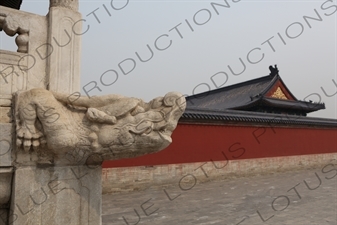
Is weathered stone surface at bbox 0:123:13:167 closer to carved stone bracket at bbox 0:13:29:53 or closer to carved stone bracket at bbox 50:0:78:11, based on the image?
carved stone bracket at bbox 0:13:29:53

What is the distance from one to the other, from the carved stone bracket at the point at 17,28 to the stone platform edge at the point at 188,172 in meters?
6.33

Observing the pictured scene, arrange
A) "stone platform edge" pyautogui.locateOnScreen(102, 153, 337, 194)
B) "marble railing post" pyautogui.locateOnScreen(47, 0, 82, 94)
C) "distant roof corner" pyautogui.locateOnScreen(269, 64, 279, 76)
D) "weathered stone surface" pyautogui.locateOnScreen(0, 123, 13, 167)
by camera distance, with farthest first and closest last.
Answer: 1. "distant roof corner" pyautogui.locateOnScreen(269, 64, 279, 76)
2. "stone platform edge" pyautogui.locateOnScreen(102, 153, 337, 194)
3. "marble railing post" pyautogui.locateOnScreen(47, 0, 82, 94)
4. "weathered stone surface" pyautogui.locateOnScreen(0, 123, 13, 167)

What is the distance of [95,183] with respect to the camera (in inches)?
72.6

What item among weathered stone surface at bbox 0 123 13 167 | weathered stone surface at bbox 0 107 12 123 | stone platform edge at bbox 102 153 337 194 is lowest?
weathered stone surface at bbox 0 123 13 167

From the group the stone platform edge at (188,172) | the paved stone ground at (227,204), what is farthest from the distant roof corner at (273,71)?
the paved stone ground at (227,204)

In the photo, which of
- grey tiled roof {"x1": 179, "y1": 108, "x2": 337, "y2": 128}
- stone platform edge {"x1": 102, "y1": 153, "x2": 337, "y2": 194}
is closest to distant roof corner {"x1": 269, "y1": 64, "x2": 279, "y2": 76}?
grey tiled roof {"x1": 179, "y1": 108, "x2": 337, "y2": 128}

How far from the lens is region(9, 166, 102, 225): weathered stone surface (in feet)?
5.32

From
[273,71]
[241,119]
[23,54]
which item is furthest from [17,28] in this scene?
[273,71]

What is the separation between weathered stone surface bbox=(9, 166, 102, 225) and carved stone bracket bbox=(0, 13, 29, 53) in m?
0.74

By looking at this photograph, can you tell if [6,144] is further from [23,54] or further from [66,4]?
[66,4]

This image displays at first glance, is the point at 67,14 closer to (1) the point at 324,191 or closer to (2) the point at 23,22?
(2) the point at 23,22

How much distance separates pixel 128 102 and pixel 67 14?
0.74 meters

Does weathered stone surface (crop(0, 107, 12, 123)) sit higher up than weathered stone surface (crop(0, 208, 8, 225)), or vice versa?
weathered stone surface (crop(0, 107, 12, 123))

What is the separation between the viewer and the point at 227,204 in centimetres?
645
